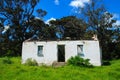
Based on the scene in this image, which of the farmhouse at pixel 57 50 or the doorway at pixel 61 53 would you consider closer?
the farmhouse at pixel 57 50

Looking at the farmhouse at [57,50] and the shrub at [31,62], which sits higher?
the farmhouse at [57,50]

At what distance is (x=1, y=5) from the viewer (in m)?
48.9

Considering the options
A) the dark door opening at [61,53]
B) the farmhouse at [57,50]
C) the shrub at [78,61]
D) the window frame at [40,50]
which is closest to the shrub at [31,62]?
the farmhouse at [57,50]

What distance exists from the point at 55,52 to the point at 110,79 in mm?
12233

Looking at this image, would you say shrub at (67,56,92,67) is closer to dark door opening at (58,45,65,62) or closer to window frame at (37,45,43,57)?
dark door opening at (58,45,65,62)

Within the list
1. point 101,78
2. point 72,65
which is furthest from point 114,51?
point 101,78

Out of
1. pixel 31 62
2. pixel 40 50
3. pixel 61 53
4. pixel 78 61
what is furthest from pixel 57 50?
pixel 78 61

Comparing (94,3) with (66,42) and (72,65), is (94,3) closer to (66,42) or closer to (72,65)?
(66,42)

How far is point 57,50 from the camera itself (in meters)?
32.1

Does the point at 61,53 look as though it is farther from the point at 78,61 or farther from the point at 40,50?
the point at 78,61

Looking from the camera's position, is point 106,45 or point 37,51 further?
point 106,45

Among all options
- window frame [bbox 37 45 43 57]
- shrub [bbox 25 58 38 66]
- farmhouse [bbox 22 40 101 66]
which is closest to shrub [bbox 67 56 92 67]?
farmhouse [bbox 22 40 101 66]

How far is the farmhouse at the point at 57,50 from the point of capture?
31.4 m

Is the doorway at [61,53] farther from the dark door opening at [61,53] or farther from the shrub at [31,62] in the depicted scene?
the shrub at [31,62]
